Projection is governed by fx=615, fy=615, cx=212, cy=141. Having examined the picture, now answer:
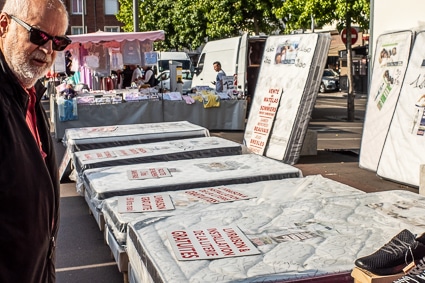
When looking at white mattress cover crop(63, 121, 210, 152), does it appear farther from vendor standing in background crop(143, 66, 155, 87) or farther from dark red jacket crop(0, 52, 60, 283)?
vendor standing in background crop(143, 66, 155, 87)

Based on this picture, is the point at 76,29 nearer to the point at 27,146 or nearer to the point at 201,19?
the point at 201,19

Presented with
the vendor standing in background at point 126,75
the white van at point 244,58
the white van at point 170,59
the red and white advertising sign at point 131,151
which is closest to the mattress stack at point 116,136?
the red and white advertising sign at point 131,151

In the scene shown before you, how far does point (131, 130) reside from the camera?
33.5 feet

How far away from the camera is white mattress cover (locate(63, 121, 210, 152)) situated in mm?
9222

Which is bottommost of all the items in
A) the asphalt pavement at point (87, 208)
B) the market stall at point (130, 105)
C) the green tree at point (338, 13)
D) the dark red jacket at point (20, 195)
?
the asphalt pavement at point (87, 208)

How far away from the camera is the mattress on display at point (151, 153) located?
762 centimetres

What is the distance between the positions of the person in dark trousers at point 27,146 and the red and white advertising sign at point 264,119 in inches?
338

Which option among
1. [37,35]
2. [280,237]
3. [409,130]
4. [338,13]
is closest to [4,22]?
[37,35]

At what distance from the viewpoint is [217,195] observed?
5508 millimetres

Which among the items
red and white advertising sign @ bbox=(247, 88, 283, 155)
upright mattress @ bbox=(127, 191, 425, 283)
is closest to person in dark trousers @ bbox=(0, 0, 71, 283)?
upright mattress @ bbox=(127, 191, 425, 283)

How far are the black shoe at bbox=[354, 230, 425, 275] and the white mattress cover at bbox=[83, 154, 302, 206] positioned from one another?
3445 millimetres

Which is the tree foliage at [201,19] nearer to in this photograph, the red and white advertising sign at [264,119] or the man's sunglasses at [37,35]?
the red and white advertising sign at [264,119]

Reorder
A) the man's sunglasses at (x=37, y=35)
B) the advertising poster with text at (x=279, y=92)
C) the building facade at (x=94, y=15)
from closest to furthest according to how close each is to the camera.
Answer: the man's sunglasses at (x=37, y=35)
the advertising poster with text at (x=279, y=92)
the building facade at (x=94, y=15)

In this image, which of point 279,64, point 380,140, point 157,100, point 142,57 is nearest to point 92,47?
point 142,57
